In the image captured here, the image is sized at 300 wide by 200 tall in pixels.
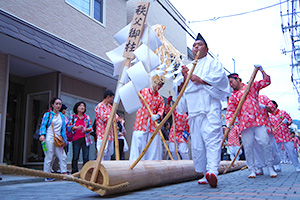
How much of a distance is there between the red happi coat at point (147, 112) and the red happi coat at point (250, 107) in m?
1.41

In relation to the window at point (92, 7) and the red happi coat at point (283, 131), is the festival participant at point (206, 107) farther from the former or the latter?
the window at point (92, 7)

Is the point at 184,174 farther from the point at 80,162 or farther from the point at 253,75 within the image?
the point at 80,162

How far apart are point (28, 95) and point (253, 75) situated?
716cm

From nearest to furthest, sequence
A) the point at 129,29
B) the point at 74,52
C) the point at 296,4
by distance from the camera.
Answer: the point at 129,29 → the point at 74,52 → the point at 296,4

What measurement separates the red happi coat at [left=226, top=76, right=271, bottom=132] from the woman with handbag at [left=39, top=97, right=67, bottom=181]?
344cm

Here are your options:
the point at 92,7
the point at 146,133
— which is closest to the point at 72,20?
the point at 92,7

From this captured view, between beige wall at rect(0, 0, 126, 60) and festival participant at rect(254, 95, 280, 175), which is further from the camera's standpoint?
beige wall at rect(0, 0, 126, 60)

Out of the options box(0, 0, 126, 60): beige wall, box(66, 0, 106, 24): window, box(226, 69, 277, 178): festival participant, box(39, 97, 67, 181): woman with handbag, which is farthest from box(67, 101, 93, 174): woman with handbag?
box(66, 0, 106, 24): window

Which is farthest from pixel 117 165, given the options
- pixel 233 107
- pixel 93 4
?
pixel 93 4

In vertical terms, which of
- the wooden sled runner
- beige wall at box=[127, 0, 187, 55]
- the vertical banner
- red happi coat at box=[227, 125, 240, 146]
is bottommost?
the wooden sled runner

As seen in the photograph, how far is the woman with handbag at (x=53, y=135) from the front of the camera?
6.30 m

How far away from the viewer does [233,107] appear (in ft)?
18.8

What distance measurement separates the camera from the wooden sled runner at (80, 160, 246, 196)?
3.23m

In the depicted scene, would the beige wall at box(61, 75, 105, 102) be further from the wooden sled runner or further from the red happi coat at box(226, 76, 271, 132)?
the wooden sled runner
